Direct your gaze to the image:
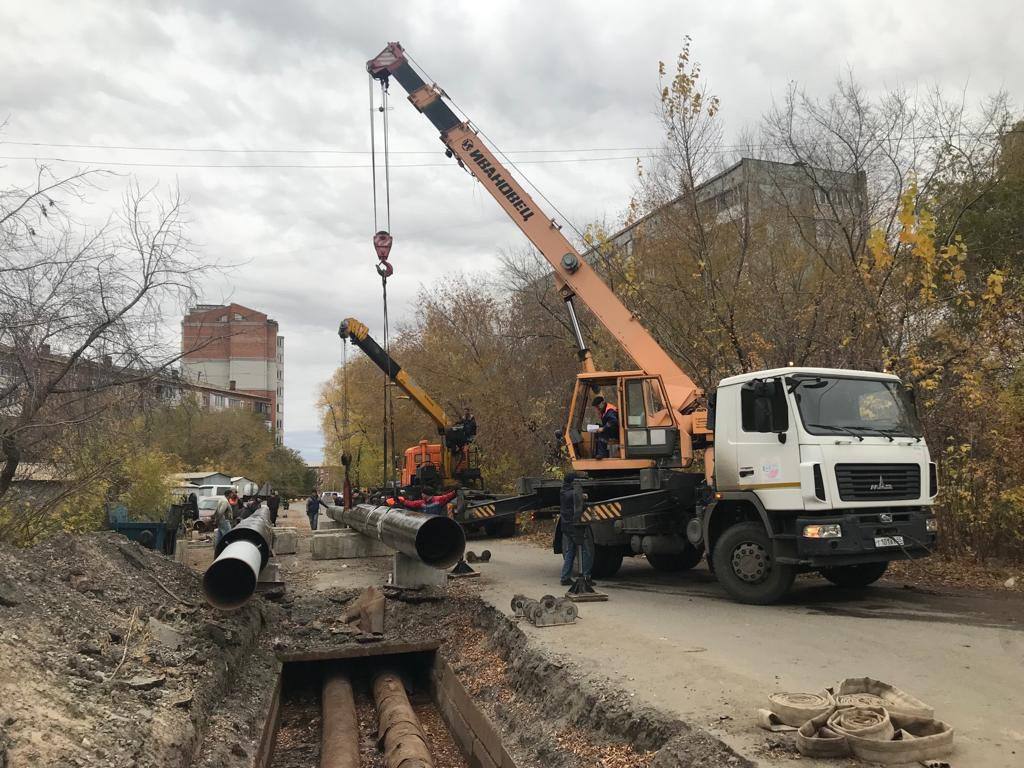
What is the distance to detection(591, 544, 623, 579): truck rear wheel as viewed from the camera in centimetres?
1292

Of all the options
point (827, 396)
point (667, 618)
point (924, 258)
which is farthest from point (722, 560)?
point (924, 258)

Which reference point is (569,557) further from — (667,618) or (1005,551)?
(1005,551)

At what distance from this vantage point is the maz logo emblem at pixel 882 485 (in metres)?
9.42

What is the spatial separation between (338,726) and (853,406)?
22.8ft

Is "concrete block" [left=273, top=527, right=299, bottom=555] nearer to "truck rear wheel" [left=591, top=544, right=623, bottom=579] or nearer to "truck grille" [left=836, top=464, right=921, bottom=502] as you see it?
"truck rear wheel" [left=591, top=544, right=623, bottom=579]

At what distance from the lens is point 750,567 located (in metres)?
10.1

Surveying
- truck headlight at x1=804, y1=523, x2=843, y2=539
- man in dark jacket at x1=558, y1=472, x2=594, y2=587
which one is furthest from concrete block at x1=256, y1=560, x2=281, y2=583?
truck headlight at x1=804, y1=523, x2=843, y2=539

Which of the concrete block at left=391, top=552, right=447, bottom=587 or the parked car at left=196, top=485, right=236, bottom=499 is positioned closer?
the concrete block at left=391, top=552, right=447, bottom=587

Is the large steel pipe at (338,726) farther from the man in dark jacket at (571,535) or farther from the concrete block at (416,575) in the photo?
the man in dark jacket at (571,535)

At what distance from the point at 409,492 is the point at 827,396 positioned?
1375 centimetres

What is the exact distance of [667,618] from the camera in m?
9.42

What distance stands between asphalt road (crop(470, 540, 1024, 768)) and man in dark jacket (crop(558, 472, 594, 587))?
0.49 meters

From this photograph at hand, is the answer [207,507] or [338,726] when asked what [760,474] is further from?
[207,507]

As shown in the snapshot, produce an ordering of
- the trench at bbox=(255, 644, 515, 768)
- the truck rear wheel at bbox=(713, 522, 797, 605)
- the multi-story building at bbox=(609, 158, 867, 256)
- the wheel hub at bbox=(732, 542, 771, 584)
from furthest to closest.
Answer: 1. the multi-story building at bbox=(609, 158, 867, 256)
2. the wheel hub at bbox=(732, 542, 771, 584)
3. the truck rear wheel at bbox=(713, 522, 797, 605)
4. the trench at bbox=(255, 644, 515, 768)
